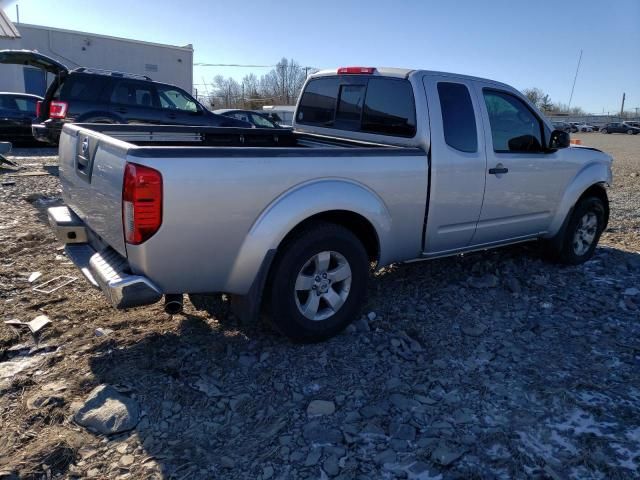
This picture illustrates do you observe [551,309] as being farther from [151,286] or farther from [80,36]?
[80,36]

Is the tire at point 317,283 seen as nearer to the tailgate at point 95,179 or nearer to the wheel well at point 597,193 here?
the tailgate at point 95,179

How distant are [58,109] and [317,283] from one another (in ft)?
31.6

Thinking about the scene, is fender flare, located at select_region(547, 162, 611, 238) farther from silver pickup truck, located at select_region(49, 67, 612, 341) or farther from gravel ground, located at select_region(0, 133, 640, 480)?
gravel ground, located at select_region(0, 133, 640, 480)

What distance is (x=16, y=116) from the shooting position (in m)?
14.3

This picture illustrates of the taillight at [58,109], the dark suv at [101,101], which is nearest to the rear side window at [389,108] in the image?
the dark suv at [101,101]

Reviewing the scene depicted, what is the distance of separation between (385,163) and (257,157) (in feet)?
3.45

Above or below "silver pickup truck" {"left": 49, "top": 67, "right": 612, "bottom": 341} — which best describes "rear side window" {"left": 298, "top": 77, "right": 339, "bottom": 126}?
above

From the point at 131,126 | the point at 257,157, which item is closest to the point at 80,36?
the point at 131,126

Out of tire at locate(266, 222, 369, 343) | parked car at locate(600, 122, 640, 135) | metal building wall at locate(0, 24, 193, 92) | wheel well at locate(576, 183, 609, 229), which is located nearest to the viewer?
tire at locate(266, 222, 369, 343)

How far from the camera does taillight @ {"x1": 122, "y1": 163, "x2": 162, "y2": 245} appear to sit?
9.34 feet

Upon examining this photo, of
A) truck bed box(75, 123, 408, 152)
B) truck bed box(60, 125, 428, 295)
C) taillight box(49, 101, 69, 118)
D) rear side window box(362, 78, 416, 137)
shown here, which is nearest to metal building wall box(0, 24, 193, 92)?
taillight box(49, 101, 69, 118)

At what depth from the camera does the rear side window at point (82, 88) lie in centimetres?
1124

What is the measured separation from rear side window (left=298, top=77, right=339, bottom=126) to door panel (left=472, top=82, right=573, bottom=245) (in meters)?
1.33

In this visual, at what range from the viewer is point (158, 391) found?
10.3 feet
